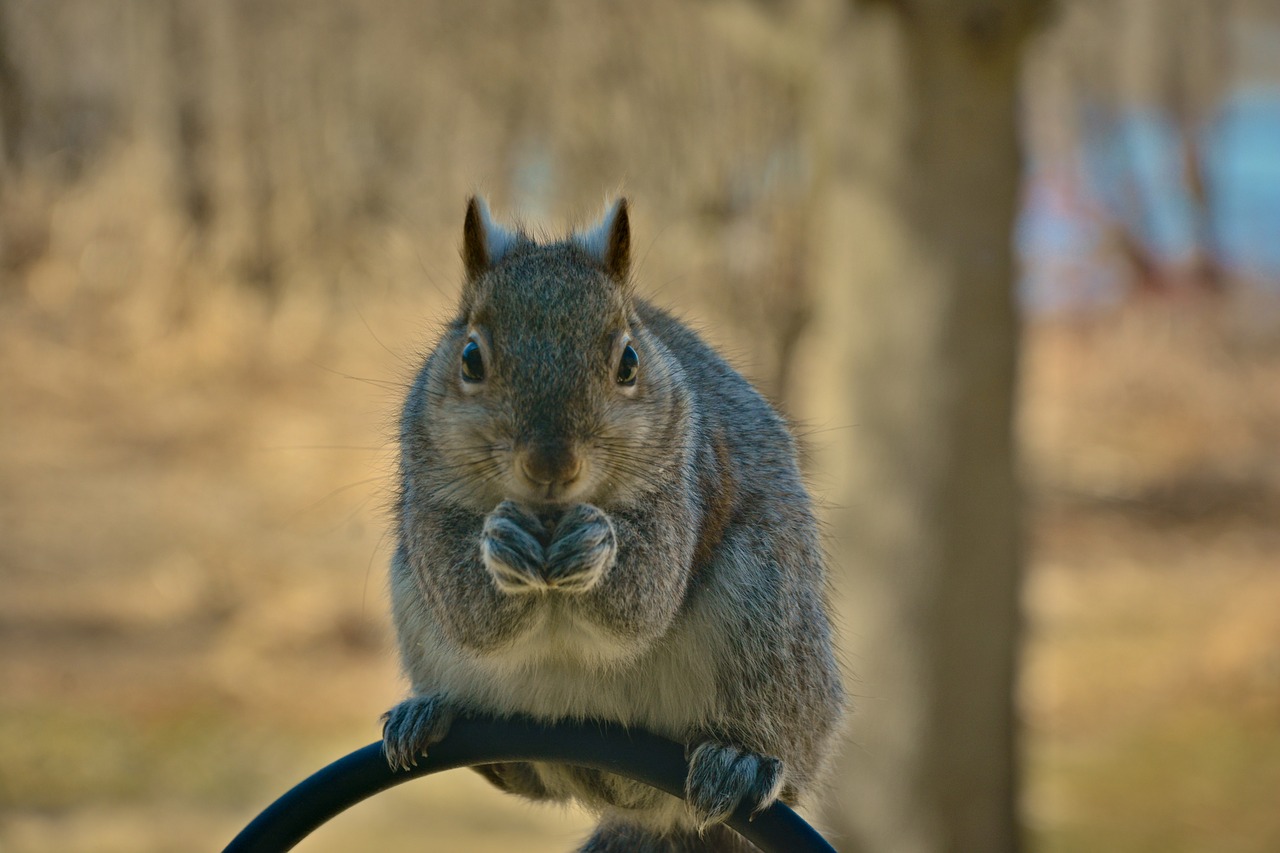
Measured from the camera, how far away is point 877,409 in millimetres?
5695

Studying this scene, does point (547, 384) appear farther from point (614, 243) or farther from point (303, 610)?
point (303, 610)

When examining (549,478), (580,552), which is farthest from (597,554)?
(549,478)

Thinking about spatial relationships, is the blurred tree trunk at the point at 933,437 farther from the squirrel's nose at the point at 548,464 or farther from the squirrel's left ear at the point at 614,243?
the squirrel's nose at the point at 548,464

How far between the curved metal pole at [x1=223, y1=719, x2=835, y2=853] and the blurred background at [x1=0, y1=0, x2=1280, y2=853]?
3286 mm

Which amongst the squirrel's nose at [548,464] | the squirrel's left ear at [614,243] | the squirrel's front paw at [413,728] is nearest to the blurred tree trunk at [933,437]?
the squirrel's left ear at [614,243]

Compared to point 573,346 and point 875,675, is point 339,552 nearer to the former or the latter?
point 875,675

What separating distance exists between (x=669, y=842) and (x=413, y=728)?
567 millimetres

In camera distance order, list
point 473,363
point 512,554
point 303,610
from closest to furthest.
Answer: point 512,554, point 473,363, point 303,610

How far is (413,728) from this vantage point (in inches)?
82.9

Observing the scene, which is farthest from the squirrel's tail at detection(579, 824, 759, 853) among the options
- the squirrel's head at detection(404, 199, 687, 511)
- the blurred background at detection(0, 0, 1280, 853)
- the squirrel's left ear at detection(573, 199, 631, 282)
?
the blurred background at detection(0, 0, 1280, 853)

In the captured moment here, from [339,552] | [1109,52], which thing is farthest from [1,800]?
[1109,52]

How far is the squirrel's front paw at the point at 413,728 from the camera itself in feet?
6.70

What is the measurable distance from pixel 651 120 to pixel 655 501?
A: 6265 mm

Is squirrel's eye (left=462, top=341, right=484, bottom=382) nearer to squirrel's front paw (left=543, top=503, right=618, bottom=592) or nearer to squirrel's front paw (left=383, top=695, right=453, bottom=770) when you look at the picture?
squirrel's front paw (left=543, top=503, right=618, bottom=592)
